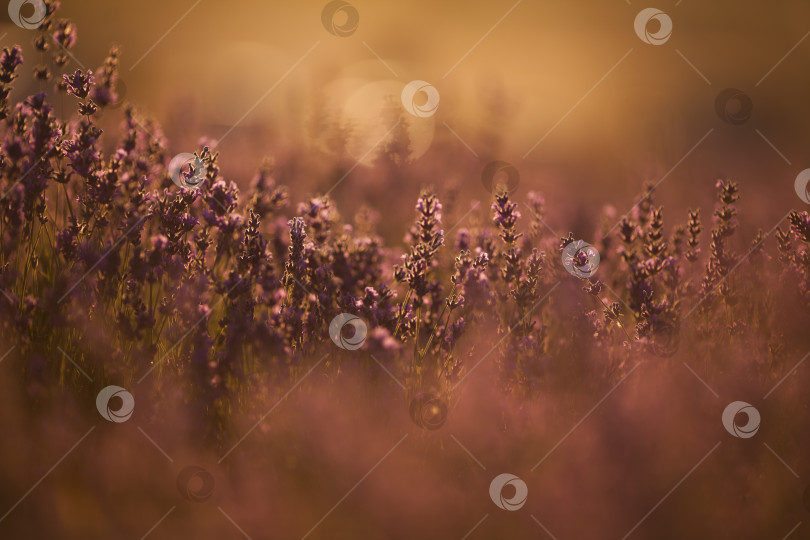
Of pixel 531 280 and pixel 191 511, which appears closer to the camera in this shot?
pixel 191 511

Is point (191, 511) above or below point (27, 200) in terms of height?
below

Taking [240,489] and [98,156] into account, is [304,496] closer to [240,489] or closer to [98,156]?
[240,489]

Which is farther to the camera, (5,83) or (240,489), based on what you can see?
(5,83)

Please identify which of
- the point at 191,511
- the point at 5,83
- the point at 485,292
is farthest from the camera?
the point at 485,292

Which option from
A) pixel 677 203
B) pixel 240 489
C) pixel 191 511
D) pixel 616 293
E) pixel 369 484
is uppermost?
pixel 677 203

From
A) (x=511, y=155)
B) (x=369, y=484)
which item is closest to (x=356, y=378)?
(x=369, y=484)

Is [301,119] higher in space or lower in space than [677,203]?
lower

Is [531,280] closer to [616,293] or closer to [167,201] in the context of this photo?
[616,293]

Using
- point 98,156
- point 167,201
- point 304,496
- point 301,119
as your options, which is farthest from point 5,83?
point 301,119

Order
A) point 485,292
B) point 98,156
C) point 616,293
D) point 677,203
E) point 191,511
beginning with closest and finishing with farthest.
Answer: point 191,511, point 98,156, point 485,292, point 616,293, point 677,203
